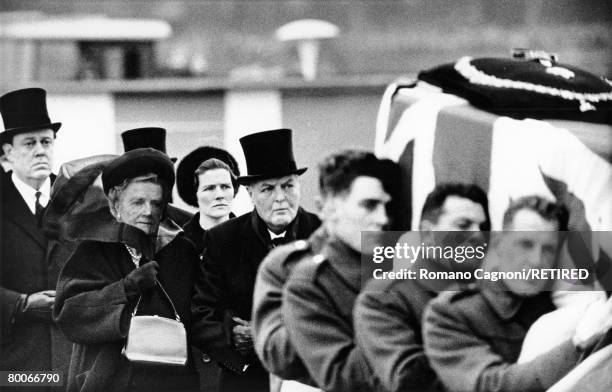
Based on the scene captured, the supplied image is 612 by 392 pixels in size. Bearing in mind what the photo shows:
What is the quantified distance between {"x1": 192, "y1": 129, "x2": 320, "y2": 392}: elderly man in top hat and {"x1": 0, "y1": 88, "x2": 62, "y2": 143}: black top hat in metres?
0.62

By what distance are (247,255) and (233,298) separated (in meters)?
0.14

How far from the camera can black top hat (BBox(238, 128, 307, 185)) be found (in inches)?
140

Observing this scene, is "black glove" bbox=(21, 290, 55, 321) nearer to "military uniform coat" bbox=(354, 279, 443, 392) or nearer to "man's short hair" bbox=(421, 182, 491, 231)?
"military uniform coat" bbox=(354, 279, 443, 392)

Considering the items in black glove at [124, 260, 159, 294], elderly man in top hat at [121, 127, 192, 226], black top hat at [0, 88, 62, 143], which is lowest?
black glove at [124, 260, 159, 294]

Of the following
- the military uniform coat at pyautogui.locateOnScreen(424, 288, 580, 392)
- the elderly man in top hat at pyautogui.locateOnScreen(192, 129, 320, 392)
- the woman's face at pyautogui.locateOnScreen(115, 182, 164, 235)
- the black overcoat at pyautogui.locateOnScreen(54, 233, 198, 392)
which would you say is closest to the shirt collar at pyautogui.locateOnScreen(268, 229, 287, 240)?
the elderly man in top hat at pyautogui.locateOnScreen(192, 129, 320, 392)

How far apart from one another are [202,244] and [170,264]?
0.12 metres

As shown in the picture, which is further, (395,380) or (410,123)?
(410,123)

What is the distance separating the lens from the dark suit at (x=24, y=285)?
3664mm

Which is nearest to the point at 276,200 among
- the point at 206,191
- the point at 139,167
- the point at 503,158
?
the point at 206,191

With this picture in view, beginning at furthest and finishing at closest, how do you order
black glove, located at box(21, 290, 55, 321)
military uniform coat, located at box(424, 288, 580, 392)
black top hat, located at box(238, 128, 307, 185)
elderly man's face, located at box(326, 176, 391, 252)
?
black glove, located at box(21, 290, 55, 321)
black top hat, located at box(238, 128, 307, 185)
elderly man's face, located at box(326, 176, 391, 252)
military uniform coat, located at box(424, 288, 580, 392)

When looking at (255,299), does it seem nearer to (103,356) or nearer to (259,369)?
(259,369)

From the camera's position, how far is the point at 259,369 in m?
3.58

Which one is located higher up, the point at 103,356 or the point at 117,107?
the point at 117,107

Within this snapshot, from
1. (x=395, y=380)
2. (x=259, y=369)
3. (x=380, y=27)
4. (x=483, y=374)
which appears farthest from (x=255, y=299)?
(x=380, y=27)
